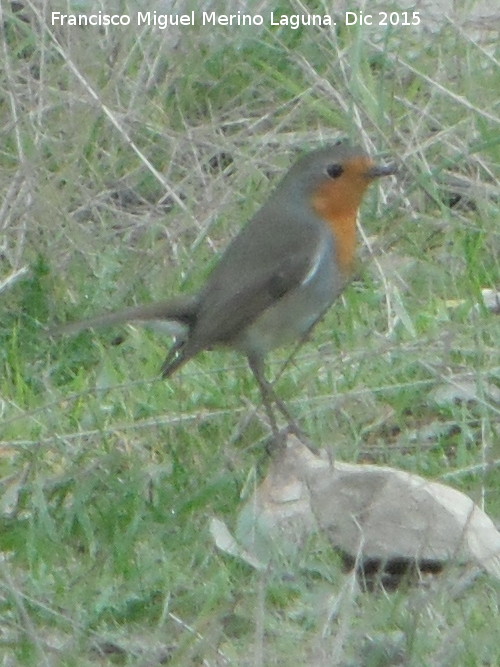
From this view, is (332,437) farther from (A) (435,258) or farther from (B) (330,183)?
(A) (435,258)

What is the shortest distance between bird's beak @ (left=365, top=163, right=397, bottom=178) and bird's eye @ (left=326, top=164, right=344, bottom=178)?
0.26ft

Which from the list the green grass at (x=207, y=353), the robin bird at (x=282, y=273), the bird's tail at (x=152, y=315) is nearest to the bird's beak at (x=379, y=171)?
the robin bird at (x=282, y=273)

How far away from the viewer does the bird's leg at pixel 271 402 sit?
4.27 metres

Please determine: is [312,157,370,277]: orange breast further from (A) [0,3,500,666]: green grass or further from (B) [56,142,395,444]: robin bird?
(A) [0,3,500,666]: green grass

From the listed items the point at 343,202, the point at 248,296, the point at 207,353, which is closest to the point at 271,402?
the point at 248,296

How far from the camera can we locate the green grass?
3.45 m

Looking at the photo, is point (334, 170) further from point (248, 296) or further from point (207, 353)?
point (207, 353)

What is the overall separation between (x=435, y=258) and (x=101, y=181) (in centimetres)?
120

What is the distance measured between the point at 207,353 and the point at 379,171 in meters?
0.78

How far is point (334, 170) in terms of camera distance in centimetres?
479

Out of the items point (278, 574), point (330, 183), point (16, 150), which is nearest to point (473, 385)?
point (330, 183)

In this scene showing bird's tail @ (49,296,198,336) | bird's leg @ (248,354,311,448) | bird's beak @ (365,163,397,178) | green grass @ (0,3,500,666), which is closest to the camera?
green grass @ (0,3,500,666)

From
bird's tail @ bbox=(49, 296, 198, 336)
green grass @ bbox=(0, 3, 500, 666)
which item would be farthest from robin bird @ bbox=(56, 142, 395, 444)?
green grass @ bbox=(0, 3, 500, 666)

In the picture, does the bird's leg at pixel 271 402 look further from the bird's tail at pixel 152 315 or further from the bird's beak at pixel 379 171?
the bird's beak at pixel 379 171
